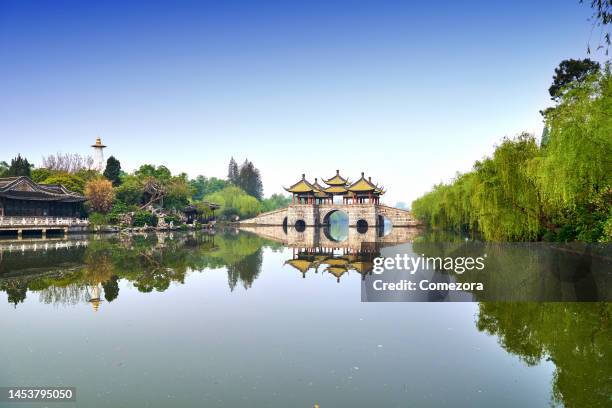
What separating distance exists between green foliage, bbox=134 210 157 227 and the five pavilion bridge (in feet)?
58.7

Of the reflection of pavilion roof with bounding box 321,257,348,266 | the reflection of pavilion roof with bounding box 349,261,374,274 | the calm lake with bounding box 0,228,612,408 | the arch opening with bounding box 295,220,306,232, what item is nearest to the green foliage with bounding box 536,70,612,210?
the calm lake with bounding box 0,228,612,408

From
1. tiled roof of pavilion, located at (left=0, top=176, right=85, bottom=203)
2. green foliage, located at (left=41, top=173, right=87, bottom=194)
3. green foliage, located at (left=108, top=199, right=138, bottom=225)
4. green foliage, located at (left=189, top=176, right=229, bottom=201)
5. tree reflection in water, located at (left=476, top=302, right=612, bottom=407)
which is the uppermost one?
green foliage, located at (left=189, top=176, right=229, bottom=201)

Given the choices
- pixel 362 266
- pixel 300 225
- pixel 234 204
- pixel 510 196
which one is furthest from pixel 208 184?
pixel 510 196

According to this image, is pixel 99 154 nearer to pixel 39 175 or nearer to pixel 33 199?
pixel 39 175

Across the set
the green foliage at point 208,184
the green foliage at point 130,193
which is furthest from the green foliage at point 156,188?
the green foliage at point 208,184

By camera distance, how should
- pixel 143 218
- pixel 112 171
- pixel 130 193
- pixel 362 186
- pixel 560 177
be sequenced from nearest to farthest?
pixel 560 177 → pixel 143 218 → pixel 130 193 → pixel 112 171 → pixel 362 186

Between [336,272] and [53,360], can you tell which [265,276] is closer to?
[336,272]

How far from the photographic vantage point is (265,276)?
1408 centimetres

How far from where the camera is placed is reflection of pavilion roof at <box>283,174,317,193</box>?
2083 inches

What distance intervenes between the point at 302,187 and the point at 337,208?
4789 millimetres

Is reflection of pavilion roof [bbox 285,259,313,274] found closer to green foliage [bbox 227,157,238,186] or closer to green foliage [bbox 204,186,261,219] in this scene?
green foliage [bbox 204,186,261,219]

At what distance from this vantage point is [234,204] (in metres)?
62.8

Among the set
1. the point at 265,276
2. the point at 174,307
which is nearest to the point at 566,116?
the point at 265,276

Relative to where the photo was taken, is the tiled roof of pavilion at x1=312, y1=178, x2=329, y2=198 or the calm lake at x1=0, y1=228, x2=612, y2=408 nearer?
the calm lake at x1=0, y1=228, x2=612, y2=408
